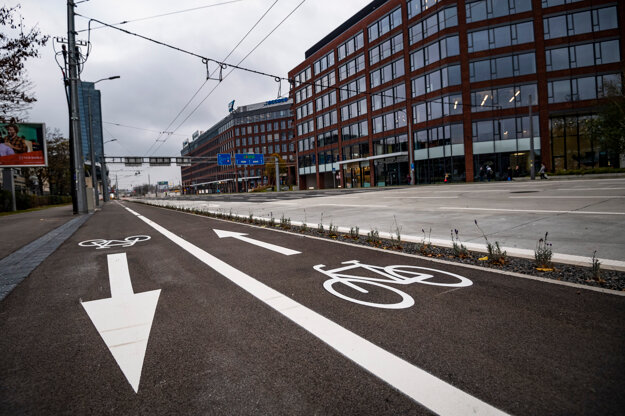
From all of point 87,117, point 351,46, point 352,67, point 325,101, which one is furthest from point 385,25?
point 87,117

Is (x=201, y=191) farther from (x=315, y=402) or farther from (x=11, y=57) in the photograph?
(x=315, y=402)

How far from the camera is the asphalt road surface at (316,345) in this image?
6.10 feet

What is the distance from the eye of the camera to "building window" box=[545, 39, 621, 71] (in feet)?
107

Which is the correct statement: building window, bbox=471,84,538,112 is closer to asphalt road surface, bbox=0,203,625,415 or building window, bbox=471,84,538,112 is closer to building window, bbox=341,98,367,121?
building window, bbox=341,98,367,121

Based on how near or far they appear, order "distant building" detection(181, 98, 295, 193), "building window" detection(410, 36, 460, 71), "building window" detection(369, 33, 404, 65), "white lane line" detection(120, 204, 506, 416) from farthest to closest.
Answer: "distant building" detection(181, 98, 295, 193) → "building window" detection(369, 33, 404, 65) → "building window" detection(410, 36, 460, 71) → "white lane line" detection(120, 204, 506, 416)

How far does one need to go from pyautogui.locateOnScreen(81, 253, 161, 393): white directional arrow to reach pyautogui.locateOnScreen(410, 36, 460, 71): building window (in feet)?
137

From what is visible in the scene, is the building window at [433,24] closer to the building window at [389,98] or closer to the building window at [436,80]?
the building window at [436,80]

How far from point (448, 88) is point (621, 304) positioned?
128 feet

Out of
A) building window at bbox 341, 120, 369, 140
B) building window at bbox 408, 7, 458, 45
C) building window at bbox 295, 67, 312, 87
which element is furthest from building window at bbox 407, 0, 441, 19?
building window at bbox 295, 67, 312, 87

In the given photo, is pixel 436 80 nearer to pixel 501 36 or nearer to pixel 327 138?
pixel 501 36

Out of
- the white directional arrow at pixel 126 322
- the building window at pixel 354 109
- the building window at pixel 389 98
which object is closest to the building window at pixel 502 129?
the building window at pixel 389 98

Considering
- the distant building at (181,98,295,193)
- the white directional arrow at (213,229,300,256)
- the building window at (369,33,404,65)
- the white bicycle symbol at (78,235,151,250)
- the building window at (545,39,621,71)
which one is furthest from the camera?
the distant building at (181,98,295,193)

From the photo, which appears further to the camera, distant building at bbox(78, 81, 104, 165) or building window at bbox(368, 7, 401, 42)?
building window at bbox(368, 7, 401, 42)

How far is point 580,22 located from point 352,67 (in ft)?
90.7
